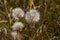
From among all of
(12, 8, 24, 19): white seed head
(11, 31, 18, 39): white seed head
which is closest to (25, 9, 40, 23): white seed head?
(12, 8, 24, 19): white seed head

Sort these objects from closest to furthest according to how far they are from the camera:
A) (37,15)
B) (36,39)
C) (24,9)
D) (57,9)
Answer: (36,39), (37,15), (24,9), (57,9)

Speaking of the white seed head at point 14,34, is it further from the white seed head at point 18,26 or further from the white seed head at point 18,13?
the white seed head at point 18,13

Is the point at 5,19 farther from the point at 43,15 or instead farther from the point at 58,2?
the point at 58,2

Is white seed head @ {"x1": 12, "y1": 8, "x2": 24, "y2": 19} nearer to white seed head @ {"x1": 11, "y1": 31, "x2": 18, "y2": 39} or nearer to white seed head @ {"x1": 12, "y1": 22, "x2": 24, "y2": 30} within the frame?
white seed head @ {"x1": 12, "y1": 22, "x2": 24, "y2": 30}

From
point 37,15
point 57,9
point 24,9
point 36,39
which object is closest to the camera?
point 36,39

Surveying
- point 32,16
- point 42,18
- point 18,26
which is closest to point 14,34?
point 18,26

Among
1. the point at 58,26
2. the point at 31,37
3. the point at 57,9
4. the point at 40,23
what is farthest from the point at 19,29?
the point at 57,9
